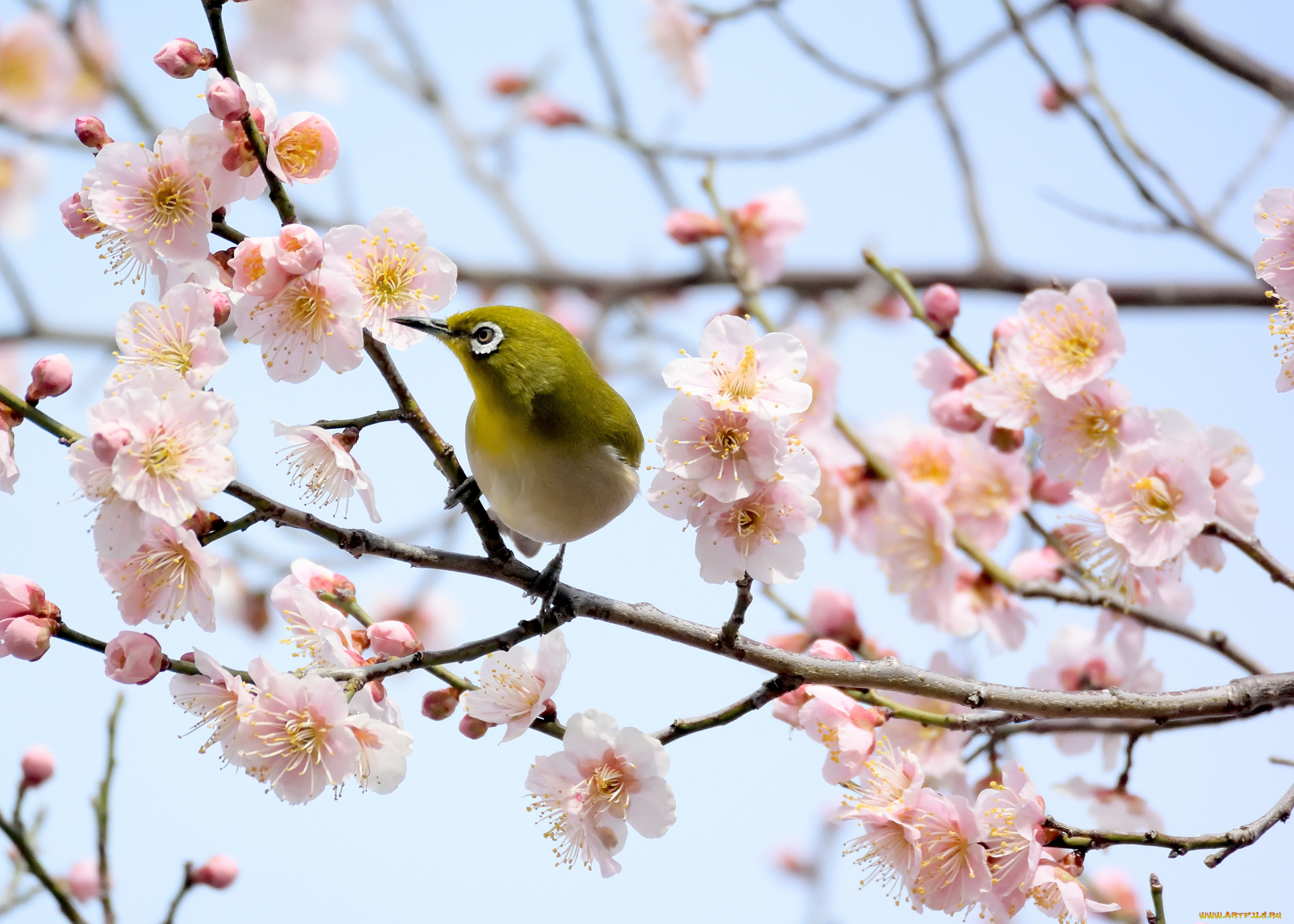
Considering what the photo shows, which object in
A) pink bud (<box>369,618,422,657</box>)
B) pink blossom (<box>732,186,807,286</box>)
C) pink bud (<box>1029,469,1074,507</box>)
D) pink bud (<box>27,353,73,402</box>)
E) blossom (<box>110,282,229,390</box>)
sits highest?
pink blossom (<box>732,186,807,286</box>)

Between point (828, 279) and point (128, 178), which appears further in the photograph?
point (828, 279)

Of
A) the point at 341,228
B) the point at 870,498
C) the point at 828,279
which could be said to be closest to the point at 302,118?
the point at 341,228

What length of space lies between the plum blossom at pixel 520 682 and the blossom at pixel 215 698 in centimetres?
39

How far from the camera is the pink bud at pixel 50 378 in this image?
1783mm

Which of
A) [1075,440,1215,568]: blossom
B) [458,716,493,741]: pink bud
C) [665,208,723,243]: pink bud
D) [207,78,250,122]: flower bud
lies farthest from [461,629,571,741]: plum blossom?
[665,208,723,243]: pink bud

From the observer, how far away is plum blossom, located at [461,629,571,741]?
1.99 m

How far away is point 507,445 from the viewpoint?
2.61 meters

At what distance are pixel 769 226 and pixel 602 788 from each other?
2.89m

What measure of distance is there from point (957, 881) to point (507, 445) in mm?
1363

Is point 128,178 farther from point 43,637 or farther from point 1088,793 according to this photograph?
point 1088,793

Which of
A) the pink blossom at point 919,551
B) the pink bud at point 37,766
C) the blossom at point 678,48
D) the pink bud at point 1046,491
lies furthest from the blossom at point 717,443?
the blossom at point 678,48

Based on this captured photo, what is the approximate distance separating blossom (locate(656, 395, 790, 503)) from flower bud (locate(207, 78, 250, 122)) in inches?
35.7

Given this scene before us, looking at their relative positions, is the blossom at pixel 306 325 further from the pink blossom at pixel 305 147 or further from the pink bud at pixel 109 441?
the pink bud at pixel 109 441

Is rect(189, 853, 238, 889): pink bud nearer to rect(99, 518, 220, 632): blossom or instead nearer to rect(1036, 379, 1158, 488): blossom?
rect(99, 518, 220, 632): blossom
